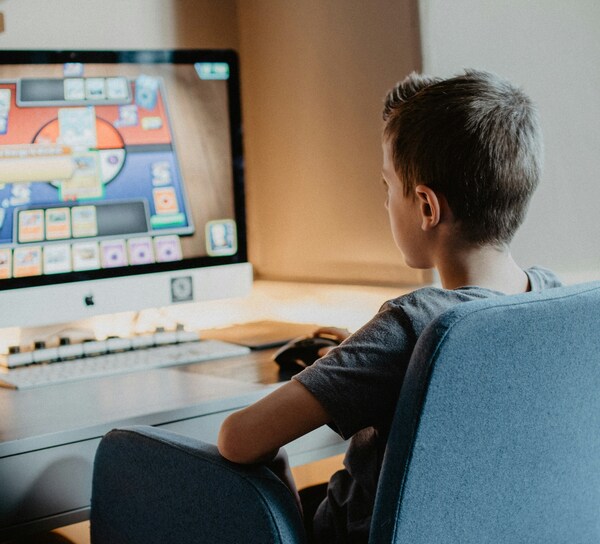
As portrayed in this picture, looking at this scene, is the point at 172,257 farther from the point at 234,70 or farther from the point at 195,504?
the point at 195,504

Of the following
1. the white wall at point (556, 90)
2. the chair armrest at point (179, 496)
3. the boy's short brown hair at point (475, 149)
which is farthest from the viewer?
the white wall at point (556, 90)

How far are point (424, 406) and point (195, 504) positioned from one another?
0.33 metres

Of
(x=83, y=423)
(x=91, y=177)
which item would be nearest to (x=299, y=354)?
(x=83, y=423)

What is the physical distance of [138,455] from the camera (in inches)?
42.0

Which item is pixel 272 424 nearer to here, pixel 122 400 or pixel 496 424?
pixel 496 424

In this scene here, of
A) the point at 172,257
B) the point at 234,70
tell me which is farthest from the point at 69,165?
the point at 234,70

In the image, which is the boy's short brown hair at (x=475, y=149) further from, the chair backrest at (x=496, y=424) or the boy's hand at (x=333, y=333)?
the boy's hand at (x=333, y=333)

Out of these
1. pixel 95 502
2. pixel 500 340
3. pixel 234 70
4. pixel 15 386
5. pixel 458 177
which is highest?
pixel 234 70

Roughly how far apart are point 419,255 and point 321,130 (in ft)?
2.95

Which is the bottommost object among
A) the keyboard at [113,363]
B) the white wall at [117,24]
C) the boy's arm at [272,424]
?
the keyboard at [113,363]

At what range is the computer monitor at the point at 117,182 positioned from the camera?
5.31ft

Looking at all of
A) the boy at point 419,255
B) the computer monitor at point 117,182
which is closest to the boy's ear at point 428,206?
the boy at point 419,255

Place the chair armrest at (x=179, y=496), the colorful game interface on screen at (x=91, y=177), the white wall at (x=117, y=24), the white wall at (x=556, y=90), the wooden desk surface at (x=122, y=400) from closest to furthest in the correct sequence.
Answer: the chair armrest at (x=179, y=496), the wooden desk surface at (x=122, y=400), the colorful game interface on screen at (x=91, y=177), the white wall at (x=556, y=90), the white wall at (x=117, y=24)

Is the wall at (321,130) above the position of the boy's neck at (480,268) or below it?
above
